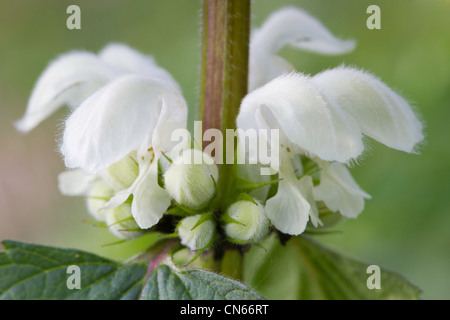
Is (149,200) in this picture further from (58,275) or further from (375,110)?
(375,110)

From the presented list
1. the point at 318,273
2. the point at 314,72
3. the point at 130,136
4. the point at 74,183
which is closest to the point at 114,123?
the point at 130,136

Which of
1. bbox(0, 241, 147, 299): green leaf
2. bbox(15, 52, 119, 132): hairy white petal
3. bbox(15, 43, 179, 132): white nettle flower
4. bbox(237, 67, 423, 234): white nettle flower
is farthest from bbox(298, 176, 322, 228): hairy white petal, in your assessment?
bbox(15, 52, 119, 132): hairy white petal

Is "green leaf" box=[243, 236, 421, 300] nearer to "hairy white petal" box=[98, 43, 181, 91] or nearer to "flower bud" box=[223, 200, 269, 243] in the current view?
"flower bud" box=[223, 200, 269, 243]

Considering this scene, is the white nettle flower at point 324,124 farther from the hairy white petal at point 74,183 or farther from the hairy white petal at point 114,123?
the hairy white petal at point 74,183

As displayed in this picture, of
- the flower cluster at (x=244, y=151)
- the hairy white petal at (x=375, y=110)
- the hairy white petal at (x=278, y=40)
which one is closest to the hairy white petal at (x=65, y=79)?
the flower cluster at (x=244, y=151)

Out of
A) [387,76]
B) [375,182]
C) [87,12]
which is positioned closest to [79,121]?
[375,182]

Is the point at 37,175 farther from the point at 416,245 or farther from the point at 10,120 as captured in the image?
the point at 416,245
